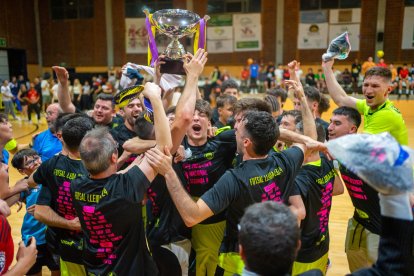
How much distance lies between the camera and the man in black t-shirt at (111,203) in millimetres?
2256

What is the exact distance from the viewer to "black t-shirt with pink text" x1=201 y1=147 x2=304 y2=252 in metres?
2.33

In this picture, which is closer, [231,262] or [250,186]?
[250,186]

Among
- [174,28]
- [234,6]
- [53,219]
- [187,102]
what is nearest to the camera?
[187,102]

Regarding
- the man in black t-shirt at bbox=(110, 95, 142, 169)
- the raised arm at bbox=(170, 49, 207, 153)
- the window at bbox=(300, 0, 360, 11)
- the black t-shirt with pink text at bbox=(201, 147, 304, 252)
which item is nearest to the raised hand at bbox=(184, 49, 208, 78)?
the raised arm at bbox=(170, 49, 207, 153)

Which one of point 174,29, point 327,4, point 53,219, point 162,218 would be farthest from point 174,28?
point 327,4

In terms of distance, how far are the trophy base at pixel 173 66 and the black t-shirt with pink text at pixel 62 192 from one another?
1.06 m

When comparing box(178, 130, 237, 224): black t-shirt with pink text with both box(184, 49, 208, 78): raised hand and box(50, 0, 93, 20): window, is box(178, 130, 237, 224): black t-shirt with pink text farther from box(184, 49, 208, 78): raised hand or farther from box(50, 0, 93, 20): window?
box(50, 0, 93, 20): window

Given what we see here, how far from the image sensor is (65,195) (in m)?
2.79

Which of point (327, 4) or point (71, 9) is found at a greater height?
point (71, 9)

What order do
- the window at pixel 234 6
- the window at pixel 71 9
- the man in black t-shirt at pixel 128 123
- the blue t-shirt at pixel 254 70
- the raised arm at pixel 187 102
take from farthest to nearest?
1. the window at pixel 71 9
2. the window at pixel 234 6
3. the blue t-shirt at pixel 254 70
4. the man in black t-shirt at pixel 128 123
5. the raised arm at pixel 187 102

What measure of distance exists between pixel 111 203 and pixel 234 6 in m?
21.9

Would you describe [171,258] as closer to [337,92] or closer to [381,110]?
[381,110]

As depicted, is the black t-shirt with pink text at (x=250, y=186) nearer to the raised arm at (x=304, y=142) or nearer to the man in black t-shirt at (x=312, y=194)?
the raised arm at (x=304, y=142)

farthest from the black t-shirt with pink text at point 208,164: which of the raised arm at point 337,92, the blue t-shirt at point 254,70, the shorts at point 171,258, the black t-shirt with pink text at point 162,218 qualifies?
the blue t-shirt at point 254,70
